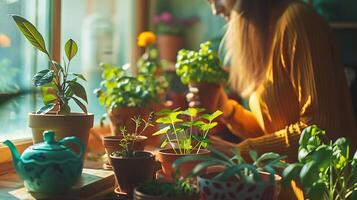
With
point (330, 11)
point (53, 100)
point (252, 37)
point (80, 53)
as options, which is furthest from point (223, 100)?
point (330, 11)

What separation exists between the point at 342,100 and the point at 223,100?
0.45 meters

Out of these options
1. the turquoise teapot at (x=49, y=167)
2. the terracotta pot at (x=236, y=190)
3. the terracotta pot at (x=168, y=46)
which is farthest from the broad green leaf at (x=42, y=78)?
the terracotta pot at (x=168, y=46)

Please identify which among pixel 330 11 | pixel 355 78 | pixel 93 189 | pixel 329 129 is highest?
pixel 330 11

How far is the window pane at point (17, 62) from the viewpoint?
Answer: 4.86 feet

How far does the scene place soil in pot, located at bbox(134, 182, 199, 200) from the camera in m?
0.97

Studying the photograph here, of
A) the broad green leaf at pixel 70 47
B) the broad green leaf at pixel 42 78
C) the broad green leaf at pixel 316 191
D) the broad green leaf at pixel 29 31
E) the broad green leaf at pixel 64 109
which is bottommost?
the broad green leaf at pixel 316 191

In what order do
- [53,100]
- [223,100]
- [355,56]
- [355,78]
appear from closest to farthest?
[53,100] → [223,100] → [355,78] → [355,56]

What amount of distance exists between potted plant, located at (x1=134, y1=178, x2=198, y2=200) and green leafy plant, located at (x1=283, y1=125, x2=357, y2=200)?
19cm

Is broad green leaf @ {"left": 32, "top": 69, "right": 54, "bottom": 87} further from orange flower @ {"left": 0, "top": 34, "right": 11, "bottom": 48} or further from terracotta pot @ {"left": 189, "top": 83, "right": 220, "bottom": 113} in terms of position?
terracotta pot @ {"left": 189, "top": 83, "right": 220, "bottom": 113}

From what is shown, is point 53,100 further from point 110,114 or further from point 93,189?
point 110,114

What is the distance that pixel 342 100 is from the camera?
181 centimetres

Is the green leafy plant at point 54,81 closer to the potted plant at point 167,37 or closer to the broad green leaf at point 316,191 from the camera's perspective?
the broad green leaf at point 316,191

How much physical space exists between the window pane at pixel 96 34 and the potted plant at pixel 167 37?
0.32 metres

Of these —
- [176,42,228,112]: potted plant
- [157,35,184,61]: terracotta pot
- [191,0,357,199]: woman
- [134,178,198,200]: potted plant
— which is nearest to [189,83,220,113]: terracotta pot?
[176,42,228,112]: potted plant
